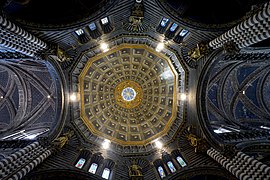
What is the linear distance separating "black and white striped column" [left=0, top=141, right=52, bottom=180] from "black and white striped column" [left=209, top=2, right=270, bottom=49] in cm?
1744

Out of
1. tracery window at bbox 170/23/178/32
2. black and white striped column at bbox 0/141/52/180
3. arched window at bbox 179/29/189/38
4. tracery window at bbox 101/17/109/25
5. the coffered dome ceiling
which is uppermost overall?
tracery window at bbox 101/17/109/25

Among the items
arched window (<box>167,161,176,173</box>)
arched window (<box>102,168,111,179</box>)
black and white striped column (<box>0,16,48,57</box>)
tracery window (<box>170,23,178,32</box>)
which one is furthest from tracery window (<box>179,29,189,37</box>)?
arched window (<box>102,168,111,179</box>)

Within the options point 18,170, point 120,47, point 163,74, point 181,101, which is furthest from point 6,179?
point 163,74

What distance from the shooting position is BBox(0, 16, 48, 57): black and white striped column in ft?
37.8

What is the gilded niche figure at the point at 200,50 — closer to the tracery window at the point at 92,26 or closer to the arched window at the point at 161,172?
the tracery window at the point at 92,26

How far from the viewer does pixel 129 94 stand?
27188mm

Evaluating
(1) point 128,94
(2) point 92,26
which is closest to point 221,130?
(1) point 128,94

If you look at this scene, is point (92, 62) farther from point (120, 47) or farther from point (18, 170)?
point (18, 170)

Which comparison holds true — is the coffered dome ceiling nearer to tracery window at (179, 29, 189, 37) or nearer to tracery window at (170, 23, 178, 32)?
tracery window at (179, 29, 189, 37)

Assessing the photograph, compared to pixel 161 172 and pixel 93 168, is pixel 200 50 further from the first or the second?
pixel 93 168

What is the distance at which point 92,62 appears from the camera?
21375mm

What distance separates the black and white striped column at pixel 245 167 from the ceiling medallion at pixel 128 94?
1444 centimetres

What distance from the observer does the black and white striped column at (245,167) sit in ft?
37.5

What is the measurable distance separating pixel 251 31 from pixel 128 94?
1805 centimetres
